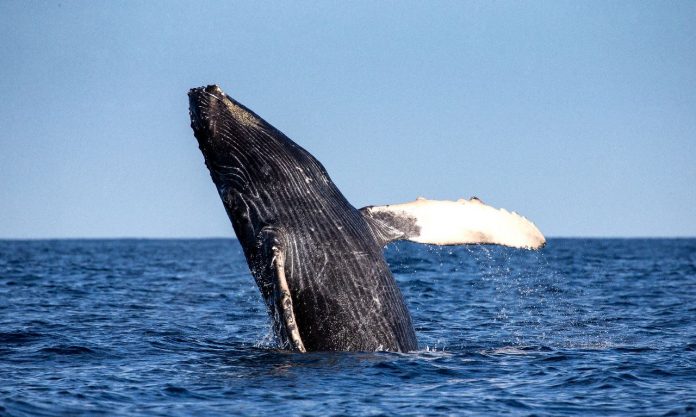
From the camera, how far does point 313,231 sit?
1141 cm

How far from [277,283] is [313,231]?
3.17 feet

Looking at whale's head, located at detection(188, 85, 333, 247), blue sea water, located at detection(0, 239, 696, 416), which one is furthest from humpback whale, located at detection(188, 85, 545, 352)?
blue sea water, located at detection(0, 239, 696, 416)

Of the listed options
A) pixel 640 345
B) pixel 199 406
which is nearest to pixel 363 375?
pixel 199 406

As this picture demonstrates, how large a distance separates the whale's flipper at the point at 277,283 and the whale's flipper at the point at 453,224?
1415 millimetres

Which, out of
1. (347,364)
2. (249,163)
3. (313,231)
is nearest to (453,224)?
(313,231)

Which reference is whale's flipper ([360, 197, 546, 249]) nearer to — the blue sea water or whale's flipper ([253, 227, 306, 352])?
the blue sea water

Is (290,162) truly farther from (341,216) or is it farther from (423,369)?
(423,369)

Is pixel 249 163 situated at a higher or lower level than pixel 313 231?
higher

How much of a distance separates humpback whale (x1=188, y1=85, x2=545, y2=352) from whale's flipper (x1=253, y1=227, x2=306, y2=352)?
1cm

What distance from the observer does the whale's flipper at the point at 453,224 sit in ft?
39.7

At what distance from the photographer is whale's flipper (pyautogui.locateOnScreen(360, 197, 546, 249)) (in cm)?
1211

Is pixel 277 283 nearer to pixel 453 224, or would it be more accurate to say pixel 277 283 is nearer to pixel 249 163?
pixel 249 163

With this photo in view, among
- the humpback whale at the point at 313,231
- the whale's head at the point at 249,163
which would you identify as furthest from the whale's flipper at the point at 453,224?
the whale's head at the point at 249,163

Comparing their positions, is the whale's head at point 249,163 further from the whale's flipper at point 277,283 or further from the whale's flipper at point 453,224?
the whale's flipper at point 453,224
